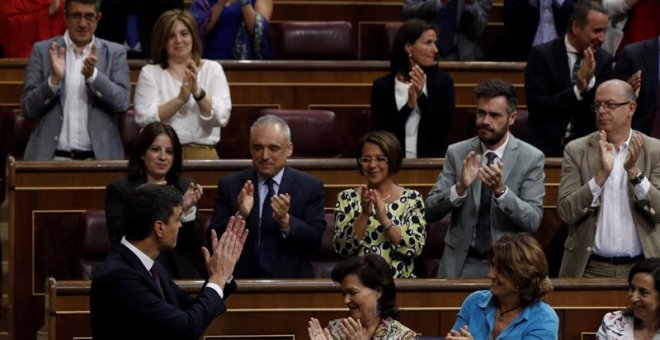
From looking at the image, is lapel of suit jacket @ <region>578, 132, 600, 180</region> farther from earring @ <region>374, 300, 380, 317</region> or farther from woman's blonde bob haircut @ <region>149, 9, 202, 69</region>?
woman's blonde bob haircut @ <region>149, 9, 202, 69</region>

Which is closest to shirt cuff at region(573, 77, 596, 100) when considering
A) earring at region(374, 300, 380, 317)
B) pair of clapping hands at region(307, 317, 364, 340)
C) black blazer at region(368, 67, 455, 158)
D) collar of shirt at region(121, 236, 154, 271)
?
black blazer at region(368, 67, 455, 158)

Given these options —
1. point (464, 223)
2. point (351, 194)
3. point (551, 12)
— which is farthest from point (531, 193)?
point (551, 12)

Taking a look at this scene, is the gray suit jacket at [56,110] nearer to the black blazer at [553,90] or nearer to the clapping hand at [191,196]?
the clapping hand at [191,196]

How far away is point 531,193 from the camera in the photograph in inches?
204

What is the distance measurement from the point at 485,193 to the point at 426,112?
36.4 inches

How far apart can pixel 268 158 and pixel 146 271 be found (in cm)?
130

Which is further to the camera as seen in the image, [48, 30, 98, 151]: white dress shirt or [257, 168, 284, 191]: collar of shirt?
[48, 30, 98, 151]: white dress shirt

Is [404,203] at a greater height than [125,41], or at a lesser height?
lesser

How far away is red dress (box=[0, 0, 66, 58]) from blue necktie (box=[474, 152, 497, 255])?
2.74 meters

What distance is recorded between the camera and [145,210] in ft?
13.0

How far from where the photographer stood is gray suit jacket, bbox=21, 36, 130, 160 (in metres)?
5.97

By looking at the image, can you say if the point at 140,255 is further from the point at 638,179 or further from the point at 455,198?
the point at 638,179

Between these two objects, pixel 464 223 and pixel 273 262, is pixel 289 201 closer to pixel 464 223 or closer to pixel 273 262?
pixel 273 262

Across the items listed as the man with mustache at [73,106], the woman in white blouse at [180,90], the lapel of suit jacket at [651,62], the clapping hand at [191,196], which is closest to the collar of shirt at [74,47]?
the man with mustache at [73,106]
